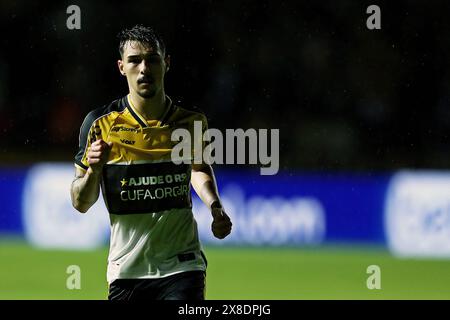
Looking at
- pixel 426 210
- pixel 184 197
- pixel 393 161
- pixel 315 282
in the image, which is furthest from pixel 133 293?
pixel 393 161

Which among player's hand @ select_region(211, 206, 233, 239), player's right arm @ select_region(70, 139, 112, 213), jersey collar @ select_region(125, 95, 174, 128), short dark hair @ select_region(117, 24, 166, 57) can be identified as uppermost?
short dark hair @ select_region(117, 24, 166, 57)

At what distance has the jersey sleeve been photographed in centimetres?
552

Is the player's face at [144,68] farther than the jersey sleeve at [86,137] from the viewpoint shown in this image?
No

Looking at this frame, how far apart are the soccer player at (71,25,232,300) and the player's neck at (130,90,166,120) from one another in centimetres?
2

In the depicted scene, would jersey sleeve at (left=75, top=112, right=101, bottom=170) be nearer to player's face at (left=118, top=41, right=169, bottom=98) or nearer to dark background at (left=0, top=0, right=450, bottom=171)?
player's face at (left=118, top=41, right=169, bottom=98)

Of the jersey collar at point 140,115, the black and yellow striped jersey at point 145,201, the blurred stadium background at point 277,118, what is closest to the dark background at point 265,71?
the blurred stadium background at point 277,118

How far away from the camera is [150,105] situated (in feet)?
18.4

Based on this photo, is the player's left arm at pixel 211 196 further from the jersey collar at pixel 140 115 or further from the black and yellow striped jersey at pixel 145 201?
the jersey collar at pixel 140 115

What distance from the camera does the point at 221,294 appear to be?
947 centimetres

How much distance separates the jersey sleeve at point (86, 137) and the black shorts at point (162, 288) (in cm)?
68

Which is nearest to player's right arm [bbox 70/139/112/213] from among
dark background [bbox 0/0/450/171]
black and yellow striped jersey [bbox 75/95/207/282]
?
black and yellow striped jersey [bbox 75/95/207/282]

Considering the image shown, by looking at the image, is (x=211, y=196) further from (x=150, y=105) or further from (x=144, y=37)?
(x=144, y=37)

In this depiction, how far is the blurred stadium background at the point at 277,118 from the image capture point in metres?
12.0

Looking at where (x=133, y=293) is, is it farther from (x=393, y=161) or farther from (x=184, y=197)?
(x=393, y=161)
